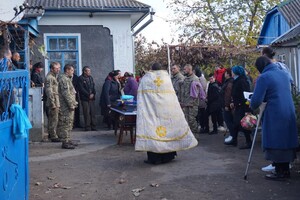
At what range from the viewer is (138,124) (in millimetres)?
8211

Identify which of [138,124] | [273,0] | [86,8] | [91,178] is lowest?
[91,178]

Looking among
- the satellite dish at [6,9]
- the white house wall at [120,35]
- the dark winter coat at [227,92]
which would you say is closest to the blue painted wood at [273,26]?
the white house wall at [120,35]

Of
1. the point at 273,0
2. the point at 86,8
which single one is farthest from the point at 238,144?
the point at 273,0

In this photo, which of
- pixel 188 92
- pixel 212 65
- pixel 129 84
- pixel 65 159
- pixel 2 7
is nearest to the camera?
pixel 65 159

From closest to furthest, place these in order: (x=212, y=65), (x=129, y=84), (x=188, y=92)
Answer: (x=188, y=92) < (x=129, y=84) < (x=212, y=65)

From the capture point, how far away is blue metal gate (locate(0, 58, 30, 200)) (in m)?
4.42

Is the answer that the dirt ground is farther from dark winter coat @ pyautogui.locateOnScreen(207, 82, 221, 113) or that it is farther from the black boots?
dark winter coat @ pyautogui.locateOnScreen(207, 82, 221, 113)

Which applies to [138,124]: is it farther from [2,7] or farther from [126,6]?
[126,6]

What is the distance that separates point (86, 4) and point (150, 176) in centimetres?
912

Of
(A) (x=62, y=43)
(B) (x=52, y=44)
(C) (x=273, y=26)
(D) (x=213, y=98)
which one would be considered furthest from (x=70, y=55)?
(C) (x=273, y=26)

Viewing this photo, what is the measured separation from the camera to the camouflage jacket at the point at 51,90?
1113 cm

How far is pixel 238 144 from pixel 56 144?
430 centimetres

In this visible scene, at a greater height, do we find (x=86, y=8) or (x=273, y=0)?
(x=273, y=0)

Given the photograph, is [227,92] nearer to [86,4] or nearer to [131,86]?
[131,86]
